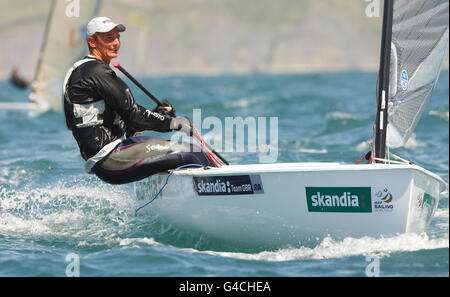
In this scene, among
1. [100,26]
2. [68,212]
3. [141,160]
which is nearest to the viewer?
[100,26]

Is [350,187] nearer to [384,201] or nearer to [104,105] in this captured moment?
[384,201]

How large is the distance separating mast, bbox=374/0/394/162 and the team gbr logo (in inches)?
34.1

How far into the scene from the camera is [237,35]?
429 ft

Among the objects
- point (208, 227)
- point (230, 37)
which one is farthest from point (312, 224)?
point (230, 37)

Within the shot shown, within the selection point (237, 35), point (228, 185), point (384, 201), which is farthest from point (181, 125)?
point (237, 35)

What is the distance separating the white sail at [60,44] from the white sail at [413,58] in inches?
416

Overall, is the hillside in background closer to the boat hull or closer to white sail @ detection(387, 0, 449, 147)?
white sail @ detection(387, 0, 449, 147)

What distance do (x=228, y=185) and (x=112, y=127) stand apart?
1035 millimetres

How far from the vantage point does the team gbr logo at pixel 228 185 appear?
13.7 feet

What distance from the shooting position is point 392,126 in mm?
4445

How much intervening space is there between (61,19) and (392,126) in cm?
1145

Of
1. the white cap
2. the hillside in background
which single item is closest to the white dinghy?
the white cap

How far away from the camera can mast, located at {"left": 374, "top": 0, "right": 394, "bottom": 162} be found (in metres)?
4.29

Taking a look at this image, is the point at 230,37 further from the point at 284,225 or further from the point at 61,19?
the point at 284,225
